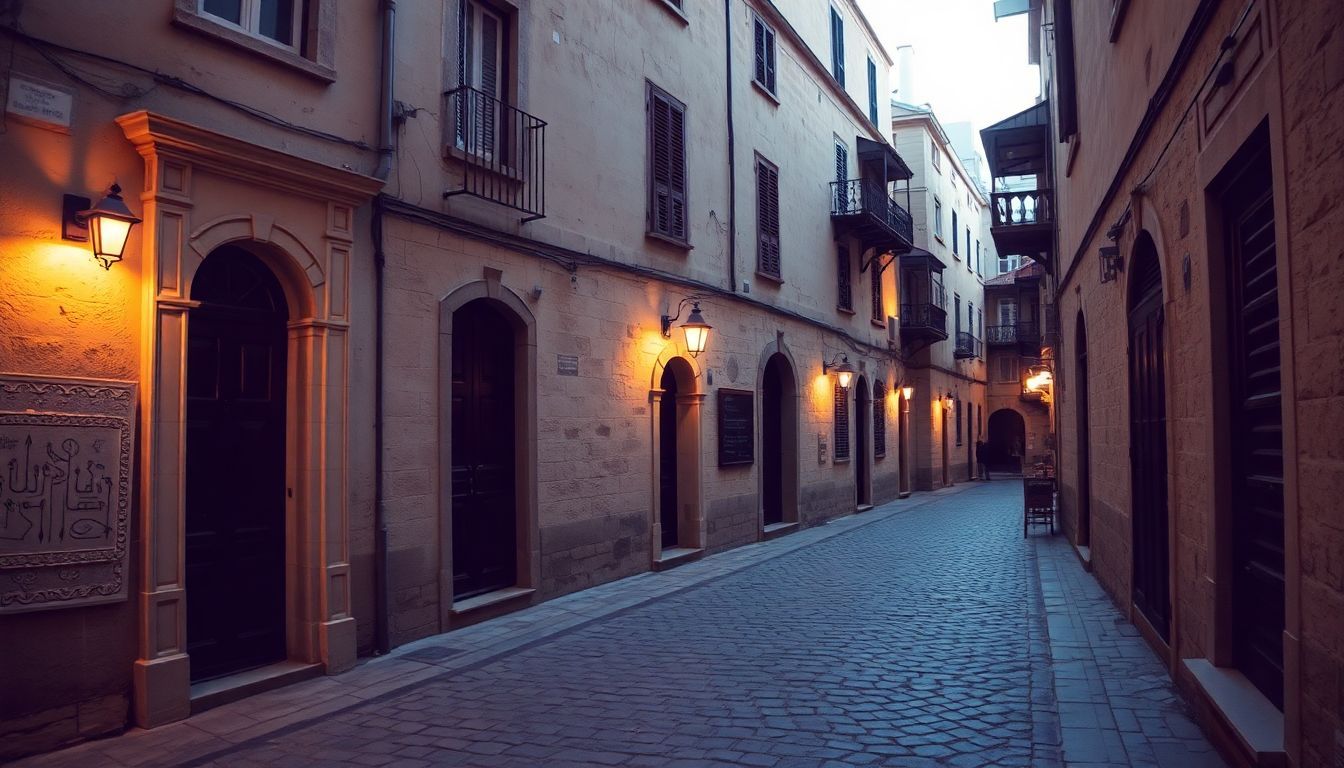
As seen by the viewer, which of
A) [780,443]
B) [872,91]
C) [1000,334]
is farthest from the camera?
[1000,334]

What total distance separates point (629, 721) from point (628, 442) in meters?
5.73

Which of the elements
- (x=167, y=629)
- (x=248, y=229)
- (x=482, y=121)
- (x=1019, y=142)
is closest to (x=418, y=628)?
(x=167, y=629)

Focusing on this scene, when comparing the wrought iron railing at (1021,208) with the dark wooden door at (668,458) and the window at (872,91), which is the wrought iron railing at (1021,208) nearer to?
the dark wooden door at (668,458)

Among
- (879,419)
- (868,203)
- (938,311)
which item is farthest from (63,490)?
(938,311)

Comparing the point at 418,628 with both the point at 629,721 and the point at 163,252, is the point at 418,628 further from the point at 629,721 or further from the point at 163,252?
the point at 163,252

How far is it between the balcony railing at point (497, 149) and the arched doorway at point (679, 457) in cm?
397

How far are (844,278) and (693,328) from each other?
29.2ft

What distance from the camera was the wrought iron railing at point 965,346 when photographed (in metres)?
33.0

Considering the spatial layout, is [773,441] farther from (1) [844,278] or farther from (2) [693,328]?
(1) [844,278]

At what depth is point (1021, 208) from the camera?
1600 centimetres

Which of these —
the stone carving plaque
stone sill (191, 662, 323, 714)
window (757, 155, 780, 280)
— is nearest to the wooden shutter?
window (757, 155, 780, 280)

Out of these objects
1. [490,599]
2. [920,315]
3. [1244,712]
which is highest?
[920,315]

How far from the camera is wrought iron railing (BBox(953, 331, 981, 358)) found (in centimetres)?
3297

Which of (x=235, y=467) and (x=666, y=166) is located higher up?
(x=666, y=166)
